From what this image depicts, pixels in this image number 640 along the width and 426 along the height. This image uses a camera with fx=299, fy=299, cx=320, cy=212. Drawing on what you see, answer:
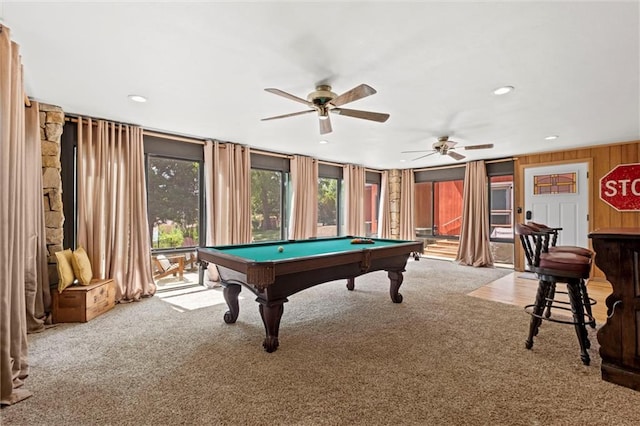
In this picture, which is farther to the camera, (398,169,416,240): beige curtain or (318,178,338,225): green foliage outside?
(398,169,416,240): beige curtain

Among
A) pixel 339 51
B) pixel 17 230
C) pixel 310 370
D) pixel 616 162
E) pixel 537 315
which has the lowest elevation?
pixel 310 370

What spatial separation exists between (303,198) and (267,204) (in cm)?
73

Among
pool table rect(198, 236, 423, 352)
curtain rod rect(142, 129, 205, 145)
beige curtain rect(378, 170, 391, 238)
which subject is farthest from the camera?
beige curtain rect(378, 170, 391, 238)

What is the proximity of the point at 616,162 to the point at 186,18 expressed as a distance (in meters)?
6.56

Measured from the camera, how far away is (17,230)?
2029 millimetres

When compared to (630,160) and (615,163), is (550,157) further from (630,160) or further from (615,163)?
(630,160)

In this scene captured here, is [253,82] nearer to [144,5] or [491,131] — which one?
[144,5]

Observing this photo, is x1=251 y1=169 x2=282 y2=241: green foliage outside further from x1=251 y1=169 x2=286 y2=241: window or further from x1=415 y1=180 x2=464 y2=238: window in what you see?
x1=415 y1=180 x2=464 y2=238: window

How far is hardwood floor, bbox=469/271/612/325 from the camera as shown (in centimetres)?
374

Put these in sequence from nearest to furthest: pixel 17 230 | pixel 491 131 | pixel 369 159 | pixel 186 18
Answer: pixel 186 18 → pixel 17 230 → pixel 491 131 → pixel 369 159

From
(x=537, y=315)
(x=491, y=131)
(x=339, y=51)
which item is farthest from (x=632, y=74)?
(x=339, y=51)

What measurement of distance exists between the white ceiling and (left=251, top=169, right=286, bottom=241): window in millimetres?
1869

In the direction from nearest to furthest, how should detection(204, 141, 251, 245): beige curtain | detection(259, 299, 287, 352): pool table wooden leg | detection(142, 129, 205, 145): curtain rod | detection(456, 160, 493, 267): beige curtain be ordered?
detection(259, 299, 287, 352): pool table wooden leg
detection(142, 129, 205, 145): curtain rod
detection(204, 141, 251, 245): beige curtain
detection(456, 160, 493, 267): beige curtain

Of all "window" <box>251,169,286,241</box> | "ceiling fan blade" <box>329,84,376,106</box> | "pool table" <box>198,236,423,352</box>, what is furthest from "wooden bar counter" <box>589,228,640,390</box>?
"window" <box>251,169,286,241</box>
